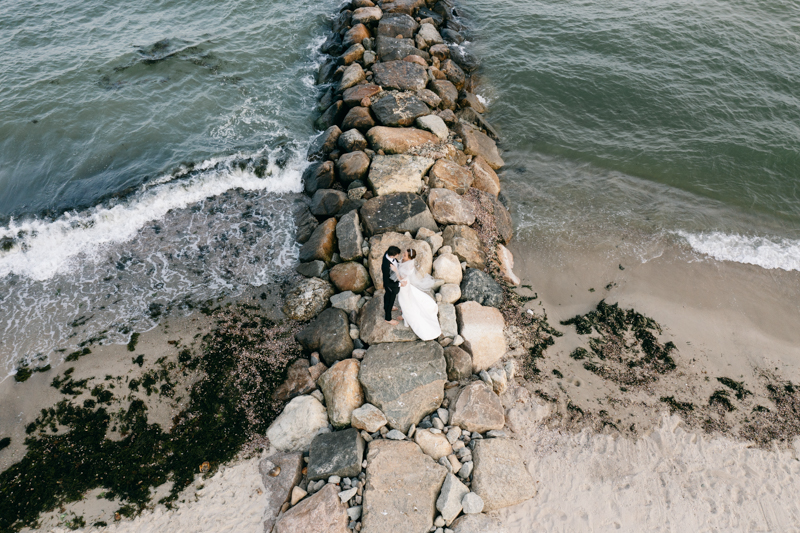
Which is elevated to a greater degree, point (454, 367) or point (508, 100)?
point (508, 100)

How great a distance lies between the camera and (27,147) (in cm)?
1571

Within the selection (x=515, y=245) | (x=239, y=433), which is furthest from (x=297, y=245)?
(x=515, y=245)

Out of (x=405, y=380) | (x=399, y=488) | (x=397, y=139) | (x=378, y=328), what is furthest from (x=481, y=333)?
(x=397, y=139)

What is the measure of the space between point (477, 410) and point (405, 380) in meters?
1.49

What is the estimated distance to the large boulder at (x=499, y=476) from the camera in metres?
6.80

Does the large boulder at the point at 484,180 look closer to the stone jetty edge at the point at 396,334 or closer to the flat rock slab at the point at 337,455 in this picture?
the stone jetty edge at the point at 396,334

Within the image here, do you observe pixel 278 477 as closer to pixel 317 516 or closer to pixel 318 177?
pixel 317 516

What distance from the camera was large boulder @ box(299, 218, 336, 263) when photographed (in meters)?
10.8

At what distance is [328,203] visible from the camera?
12.0 meters

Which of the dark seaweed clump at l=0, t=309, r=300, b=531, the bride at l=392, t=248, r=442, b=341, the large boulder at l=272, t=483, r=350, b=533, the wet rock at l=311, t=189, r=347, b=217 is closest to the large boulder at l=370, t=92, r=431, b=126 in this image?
the wet rock at l=311, t=189, r=347, b=217

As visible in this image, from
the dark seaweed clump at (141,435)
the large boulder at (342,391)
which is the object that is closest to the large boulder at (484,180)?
the large boulder at (342,391)

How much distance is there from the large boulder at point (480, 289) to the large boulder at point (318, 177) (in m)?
5.56

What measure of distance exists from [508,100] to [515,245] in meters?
9.00

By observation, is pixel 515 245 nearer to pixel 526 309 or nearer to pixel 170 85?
pixel 526 309
